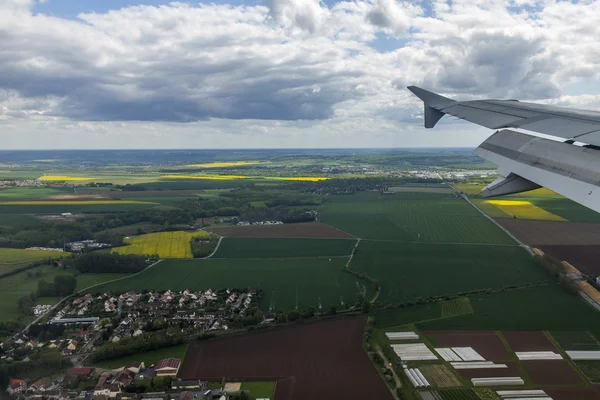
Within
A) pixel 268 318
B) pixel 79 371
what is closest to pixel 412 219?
pixel 268 318

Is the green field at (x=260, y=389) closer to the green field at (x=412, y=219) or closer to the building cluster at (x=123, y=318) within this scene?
the building cluster at (x=123, y=318)

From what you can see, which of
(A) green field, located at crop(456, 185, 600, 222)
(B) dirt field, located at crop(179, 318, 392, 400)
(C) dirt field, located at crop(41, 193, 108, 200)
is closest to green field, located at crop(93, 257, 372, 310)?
(B) dirt field, located at crop(179, 318, 392, 400)

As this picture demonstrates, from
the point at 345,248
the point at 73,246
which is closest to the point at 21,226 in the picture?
the point at 73,246

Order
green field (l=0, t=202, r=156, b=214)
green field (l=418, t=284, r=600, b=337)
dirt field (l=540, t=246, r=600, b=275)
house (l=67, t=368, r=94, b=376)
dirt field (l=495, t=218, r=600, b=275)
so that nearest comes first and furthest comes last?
house (l=67, t=368, r=94, b=376) → green field (l=418, t=284, r=600, b=337) → dirt field (l=540, t=246, r=600, b=275) → dirt field (l=495, t=218, r=600, b=275) → green field (l=0, t=202, r=156, b=214)

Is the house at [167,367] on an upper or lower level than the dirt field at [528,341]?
upper

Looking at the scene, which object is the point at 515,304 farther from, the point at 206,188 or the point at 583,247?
the point at 206,188

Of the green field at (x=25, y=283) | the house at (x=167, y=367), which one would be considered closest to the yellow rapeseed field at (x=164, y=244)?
the green field at (x=25, y=283)

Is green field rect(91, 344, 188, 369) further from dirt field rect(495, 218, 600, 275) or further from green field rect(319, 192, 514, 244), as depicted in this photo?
dirt field rect(495, 218, 600, 275)
